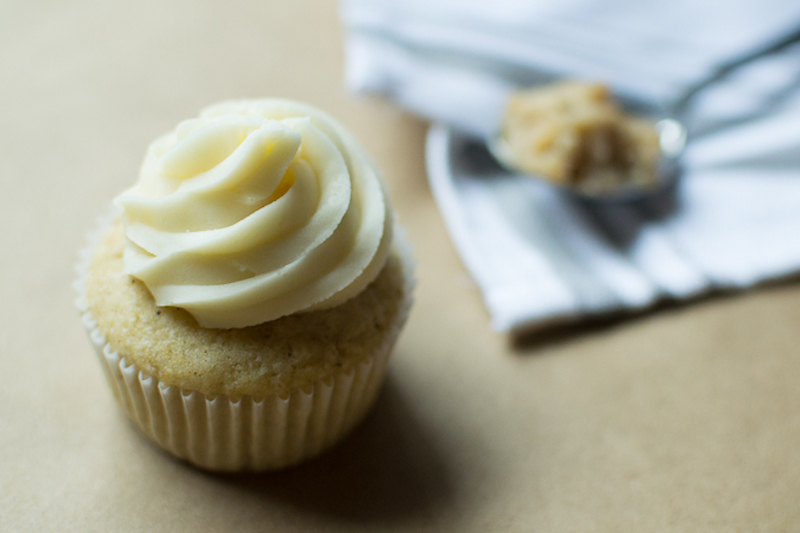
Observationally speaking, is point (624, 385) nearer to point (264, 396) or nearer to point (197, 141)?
point (264, 396)

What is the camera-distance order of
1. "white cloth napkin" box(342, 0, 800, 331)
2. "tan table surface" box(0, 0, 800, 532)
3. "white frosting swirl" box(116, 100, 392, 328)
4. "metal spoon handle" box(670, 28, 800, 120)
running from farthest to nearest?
1. "metal spoon handle" box(670, 28, 800, 120)
2. "white cloth napkin" box(342, 0, 800, 331)
3. "tan table surface" box(0, 0, 800, 532)
4. "white frosting swirl" box(116, 100, 392, 328)

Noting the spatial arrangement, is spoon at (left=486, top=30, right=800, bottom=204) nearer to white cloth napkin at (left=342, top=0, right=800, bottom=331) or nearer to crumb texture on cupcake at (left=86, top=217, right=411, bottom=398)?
white cloth napkin at (left=342, top=0, right=800, bottom=331)

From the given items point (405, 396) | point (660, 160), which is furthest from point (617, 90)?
point (405, 396)

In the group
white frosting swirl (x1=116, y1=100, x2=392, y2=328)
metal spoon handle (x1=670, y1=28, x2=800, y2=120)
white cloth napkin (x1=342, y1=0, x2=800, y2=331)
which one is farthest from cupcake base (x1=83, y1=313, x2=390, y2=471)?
metal spoon handle (x1=670, y1=28, x2=800, y2=120)

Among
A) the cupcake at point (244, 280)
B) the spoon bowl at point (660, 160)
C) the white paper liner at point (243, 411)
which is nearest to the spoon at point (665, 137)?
the spoon bowl at point (660, 160)

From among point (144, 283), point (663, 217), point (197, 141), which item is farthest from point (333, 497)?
point (663, 217)

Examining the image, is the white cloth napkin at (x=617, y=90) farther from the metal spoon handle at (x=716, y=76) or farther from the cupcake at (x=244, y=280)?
the cupcake at (x=244, y=280)

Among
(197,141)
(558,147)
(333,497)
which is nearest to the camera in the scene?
(197,141)
